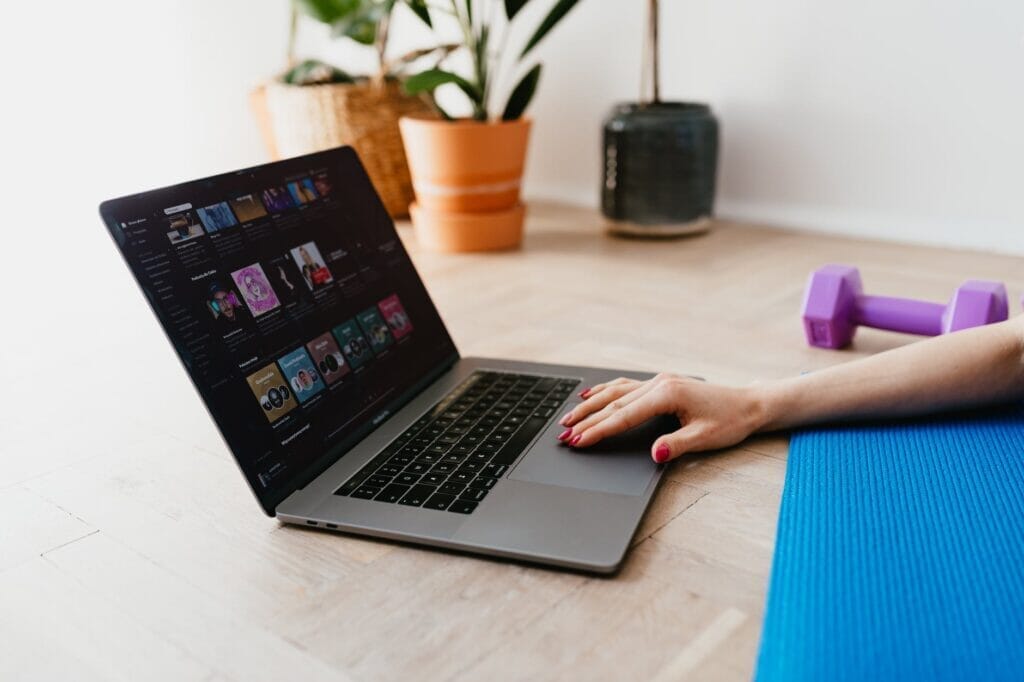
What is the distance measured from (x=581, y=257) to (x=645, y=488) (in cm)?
115

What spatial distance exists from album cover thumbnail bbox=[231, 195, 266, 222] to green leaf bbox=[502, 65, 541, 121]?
1170mm

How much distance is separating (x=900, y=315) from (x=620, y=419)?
595 millimetres

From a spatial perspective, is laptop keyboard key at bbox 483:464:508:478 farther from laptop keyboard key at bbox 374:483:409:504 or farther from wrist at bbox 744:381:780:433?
wrist at bbox 744:381:780:433

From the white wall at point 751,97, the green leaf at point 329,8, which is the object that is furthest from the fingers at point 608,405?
the green leaf at point 329,8

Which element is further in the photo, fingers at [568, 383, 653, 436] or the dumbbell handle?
the dumbbell handle

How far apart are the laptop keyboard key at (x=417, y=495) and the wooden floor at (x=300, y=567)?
2.0 inches

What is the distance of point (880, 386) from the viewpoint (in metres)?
0.97

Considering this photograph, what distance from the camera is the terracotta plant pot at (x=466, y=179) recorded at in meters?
2.00

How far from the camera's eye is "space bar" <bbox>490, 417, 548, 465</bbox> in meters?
0.93

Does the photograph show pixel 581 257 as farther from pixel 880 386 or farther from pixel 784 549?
pixel 784 549

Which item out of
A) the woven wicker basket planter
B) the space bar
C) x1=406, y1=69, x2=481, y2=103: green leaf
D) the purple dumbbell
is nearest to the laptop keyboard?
the space bar

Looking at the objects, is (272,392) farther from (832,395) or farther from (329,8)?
(329,8)

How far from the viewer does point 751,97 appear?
2.16 meters

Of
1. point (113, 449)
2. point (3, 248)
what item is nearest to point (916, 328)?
point (113, 449)
